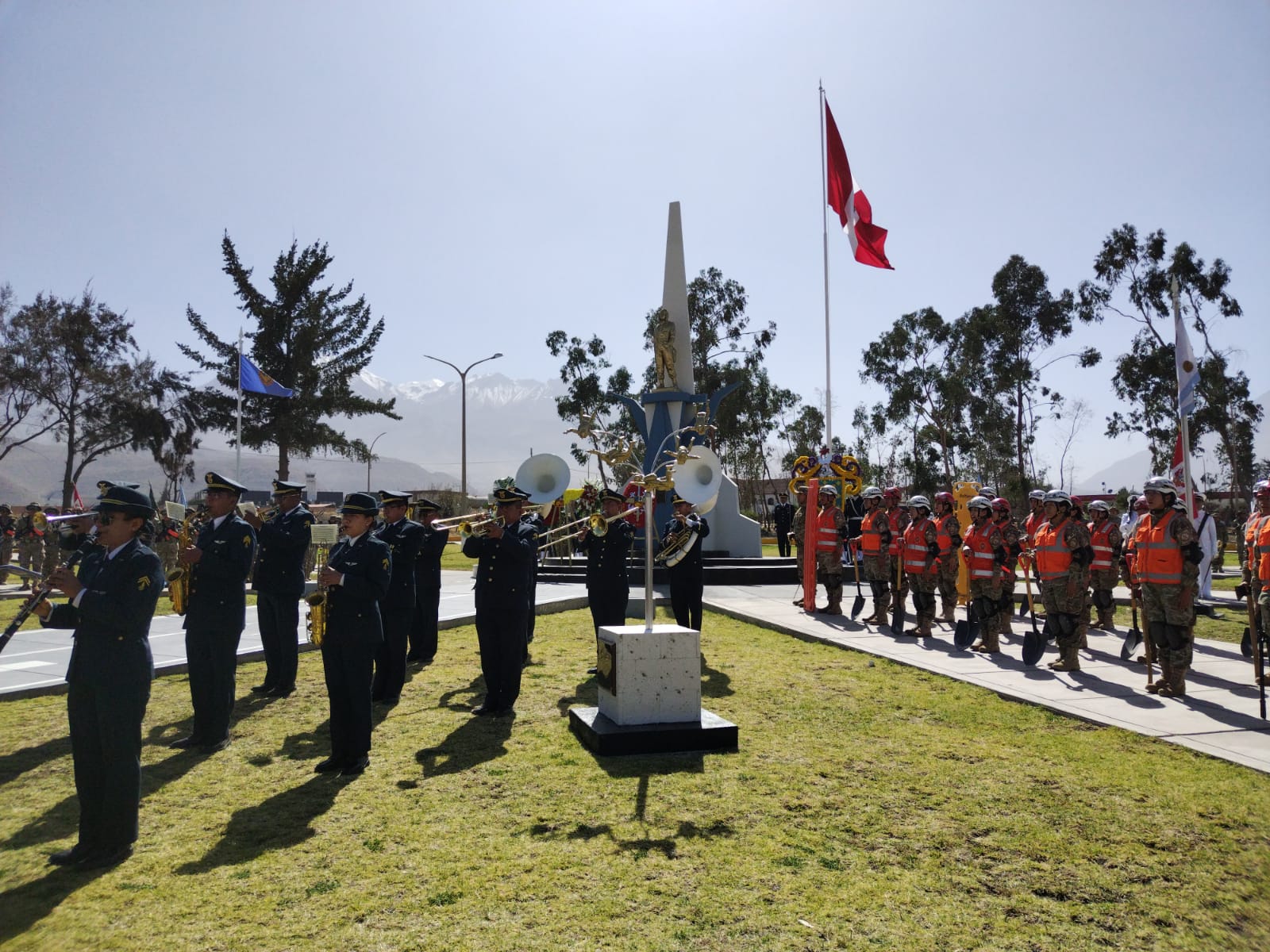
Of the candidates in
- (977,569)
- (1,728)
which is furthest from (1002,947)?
(977,569)

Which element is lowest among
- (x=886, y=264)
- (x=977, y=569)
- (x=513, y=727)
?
(x=513, y=727)

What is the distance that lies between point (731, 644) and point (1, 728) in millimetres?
7731

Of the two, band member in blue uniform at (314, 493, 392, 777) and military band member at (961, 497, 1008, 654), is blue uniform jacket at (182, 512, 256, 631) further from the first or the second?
military band member at (961, 497, 1008, 654)

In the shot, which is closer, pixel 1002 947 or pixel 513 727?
pixel 1002 947

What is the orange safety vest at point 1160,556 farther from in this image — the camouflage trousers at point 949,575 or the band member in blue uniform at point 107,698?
the band member in blue uniform at point 107,698

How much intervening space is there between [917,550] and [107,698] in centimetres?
988

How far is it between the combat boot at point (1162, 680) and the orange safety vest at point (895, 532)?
4.86 meters

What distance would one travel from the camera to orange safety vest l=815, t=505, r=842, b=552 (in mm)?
14047

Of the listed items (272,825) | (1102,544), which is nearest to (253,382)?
(1102,544)

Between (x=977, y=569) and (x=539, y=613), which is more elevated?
(x=977, y=569)

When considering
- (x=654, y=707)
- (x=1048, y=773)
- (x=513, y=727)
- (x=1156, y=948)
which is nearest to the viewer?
(x=1156, y=948)

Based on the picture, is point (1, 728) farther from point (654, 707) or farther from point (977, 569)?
point (977, 569)

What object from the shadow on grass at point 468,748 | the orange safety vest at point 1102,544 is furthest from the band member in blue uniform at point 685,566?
the orange safety vest at point 1102,544

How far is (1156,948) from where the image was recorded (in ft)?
11.0
